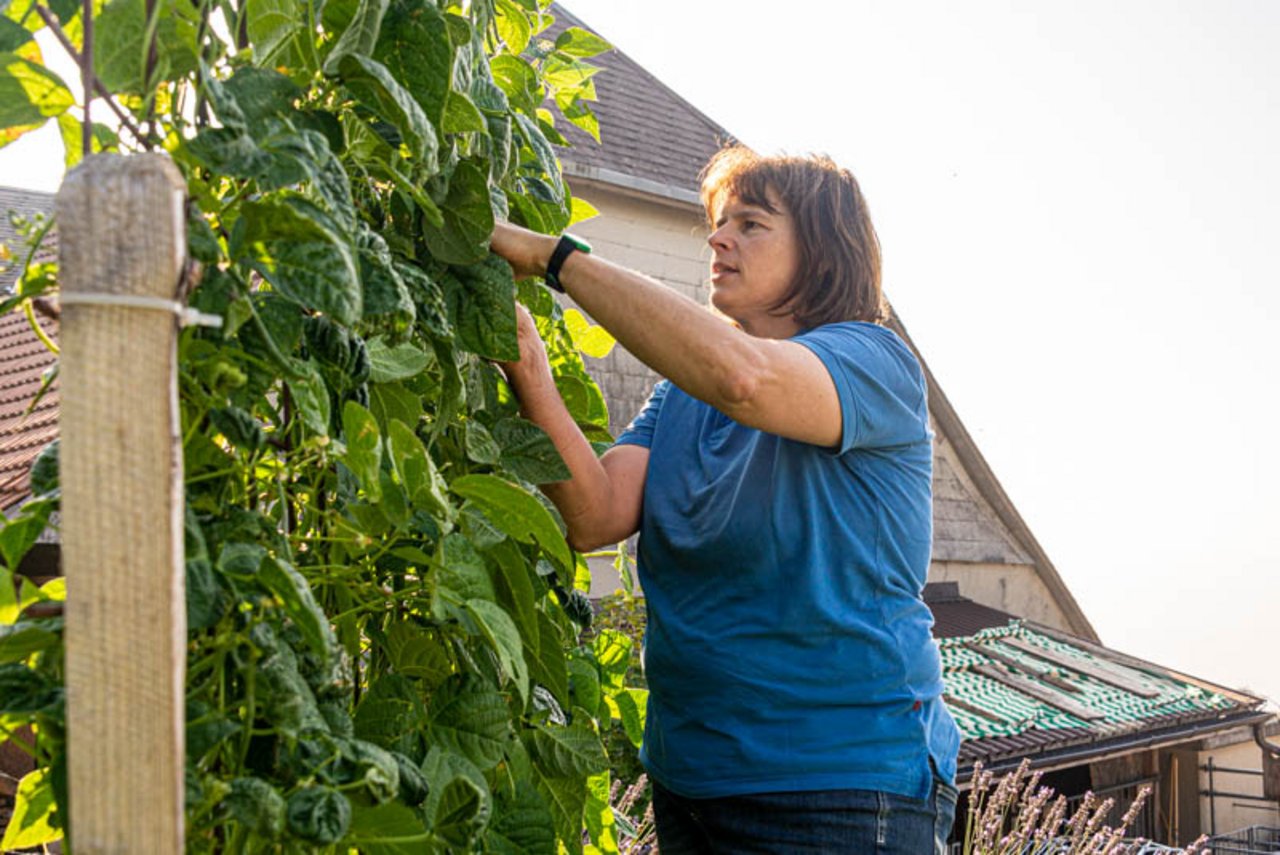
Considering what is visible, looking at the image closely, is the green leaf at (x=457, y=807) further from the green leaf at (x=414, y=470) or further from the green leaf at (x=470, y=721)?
the green leaf at (x=414, y=470)

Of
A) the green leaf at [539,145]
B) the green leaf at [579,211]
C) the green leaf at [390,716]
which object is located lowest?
the green leaf at [390,716]

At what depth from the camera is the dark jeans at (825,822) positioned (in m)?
1.61

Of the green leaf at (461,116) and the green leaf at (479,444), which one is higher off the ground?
the green leaf at (461,116)

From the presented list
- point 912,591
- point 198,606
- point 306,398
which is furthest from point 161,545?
point 912,591

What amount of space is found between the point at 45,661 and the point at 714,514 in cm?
102

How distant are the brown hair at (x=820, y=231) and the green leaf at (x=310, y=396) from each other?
1.10 m

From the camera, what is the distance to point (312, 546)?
1106mm

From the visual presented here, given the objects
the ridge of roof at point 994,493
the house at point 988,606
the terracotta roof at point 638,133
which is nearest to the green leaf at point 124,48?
the house at point 988,606

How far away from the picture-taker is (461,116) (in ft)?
3.64

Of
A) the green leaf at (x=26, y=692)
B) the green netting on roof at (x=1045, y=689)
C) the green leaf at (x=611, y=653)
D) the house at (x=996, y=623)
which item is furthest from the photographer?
the green netting on roof at (x=1045, y=689)

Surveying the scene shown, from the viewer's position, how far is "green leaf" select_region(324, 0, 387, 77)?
94 cm

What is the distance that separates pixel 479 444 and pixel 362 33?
0.48 meters

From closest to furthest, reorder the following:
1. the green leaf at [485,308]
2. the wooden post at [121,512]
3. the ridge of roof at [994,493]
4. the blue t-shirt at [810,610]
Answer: the wooden post at [121,512]
the green leaf at [485,308]
the blue t-shirt at [810,610]
the ridge of roof at [994,493]

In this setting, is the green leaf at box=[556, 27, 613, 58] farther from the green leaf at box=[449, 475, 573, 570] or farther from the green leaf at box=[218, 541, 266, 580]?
the green leaf at box=[218, 541, 266, 580]
